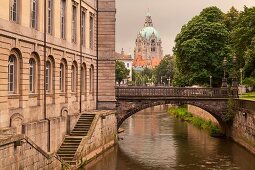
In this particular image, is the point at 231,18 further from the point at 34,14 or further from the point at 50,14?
the point at 34,14

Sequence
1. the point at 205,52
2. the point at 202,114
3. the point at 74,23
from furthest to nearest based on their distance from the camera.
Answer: the point at 202,114 < the point at 205,52 < the point at 74,23

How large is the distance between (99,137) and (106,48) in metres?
8.38

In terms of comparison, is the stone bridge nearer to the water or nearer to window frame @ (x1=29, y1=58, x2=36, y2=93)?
the water

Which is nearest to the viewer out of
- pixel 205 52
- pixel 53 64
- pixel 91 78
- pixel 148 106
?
pixel 53 64

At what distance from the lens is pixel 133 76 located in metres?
183

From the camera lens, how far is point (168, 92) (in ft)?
133

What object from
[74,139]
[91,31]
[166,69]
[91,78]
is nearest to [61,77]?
[74,139]

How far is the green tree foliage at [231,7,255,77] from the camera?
4872 centimetres

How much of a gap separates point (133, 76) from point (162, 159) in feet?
497

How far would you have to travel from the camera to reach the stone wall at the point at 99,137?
2843 cm

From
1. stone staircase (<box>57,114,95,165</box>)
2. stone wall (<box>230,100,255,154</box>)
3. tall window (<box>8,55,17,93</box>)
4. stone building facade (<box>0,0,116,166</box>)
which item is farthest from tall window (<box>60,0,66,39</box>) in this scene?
stone wall (<box>230,100,255,154</box>)

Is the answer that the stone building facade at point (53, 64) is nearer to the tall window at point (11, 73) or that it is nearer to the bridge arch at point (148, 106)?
the tall window at point (11, 73)

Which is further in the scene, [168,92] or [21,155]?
[168,92]

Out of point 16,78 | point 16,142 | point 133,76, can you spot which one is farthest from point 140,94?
point 133,76
